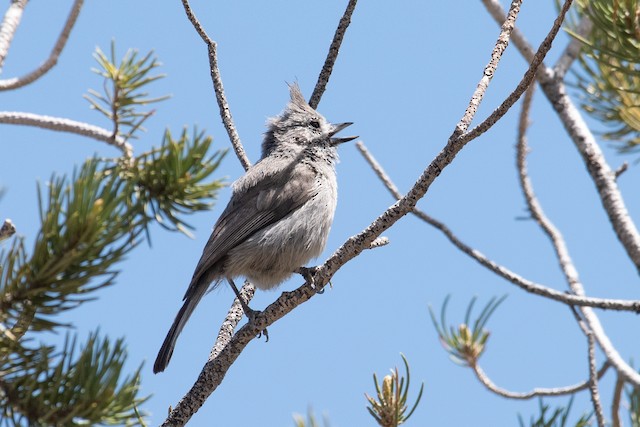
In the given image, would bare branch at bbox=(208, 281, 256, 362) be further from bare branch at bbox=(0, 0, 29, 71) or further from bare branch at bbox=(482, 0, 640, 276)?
bare branch at bbox=(482, 0, 640, 276)

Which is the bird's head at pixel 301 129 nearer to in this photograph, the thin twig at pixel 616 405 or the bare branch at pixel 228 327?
the bare branch at pixel 228 327

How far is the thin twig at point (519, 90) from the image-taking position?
2566 millimetres

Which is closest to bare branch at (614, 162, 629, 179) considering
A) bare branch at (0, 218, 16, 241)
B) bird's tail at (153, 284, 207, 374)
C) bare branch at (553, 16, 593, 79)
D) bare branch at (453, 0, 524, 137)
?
bare branch at (553, 16, 593, 79)

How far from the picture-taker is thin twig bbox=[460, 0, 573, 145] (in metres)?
2.57

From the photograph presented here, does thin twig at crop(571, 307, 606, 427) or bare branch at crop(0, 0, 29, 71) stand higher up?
bare branch at crop(0, 0, 29, 71)

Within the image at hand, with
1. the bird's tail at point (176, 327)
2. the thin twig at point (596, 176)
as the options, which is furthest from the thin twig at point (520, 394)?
the bird's tail at point (176, 327)

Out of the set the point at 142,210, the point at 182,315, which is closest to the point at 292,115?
the point at 182,315

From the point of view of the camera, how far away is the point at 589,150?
4.27 m

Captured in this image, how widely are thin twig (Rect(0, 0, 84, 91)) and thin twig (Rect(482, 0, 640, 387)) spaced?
2.47 m

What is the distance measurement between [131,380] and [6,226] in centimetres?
52

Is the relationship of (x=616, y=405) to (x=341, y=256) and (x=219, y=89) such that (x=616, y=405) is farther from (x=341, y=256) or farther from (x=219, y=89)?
(x=219, y=89)

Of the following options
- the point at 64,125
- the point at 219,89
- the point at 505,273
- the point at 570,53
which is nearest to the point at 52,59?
the point at 64,125

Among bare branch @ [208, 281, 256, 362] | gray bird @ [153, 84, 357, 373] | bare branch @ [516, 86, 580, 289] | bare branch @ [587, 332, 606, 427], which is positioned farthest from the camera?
gray bird @ [153, 84, 357, 373]

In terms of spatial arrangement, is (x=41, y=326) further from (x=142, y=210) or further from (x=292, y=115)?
(x=292, y=115)
